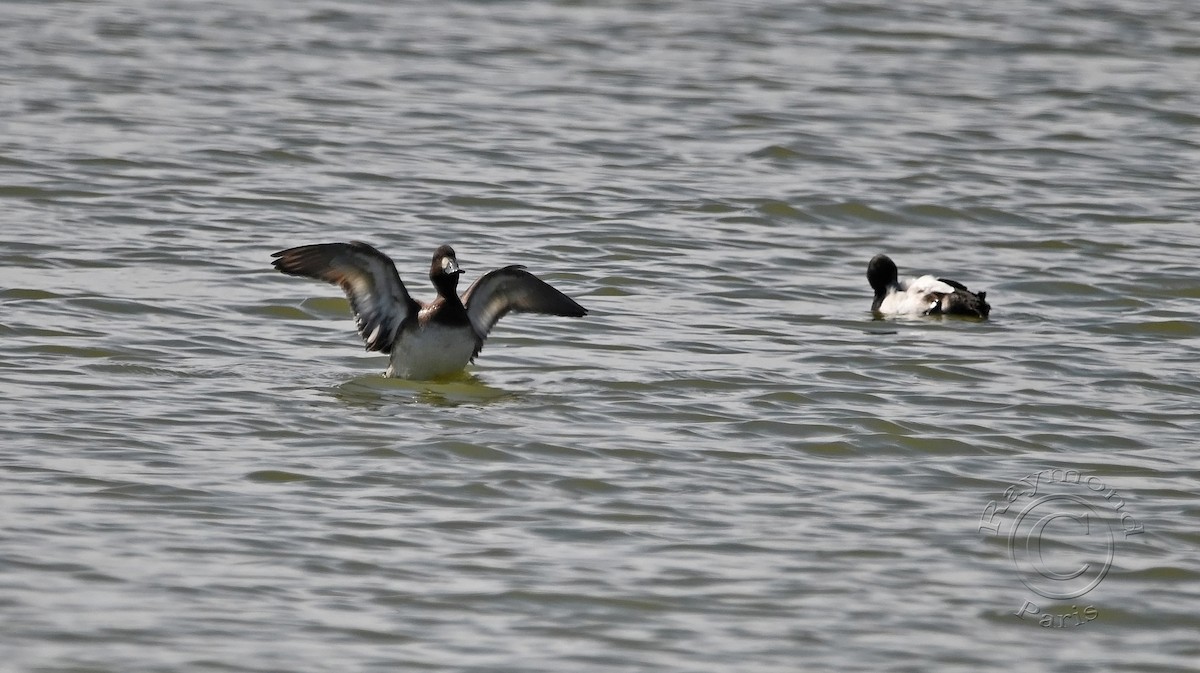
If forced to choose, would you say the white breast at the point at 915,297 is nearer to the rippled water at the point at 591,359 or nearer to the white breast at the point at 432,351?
the rippled water at the point at 591,359

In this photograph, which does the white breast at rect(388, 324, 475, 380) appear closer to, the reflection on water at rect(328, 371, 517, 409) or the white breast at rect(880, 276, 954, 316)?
the reflection on water at rect(328, 371, 517, 409)

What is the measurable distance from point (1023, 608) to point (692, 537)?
1.46 meters

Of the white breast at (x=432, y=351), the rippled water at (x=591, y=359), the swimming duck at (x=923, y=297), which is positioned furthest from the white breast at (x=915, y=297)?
the white breast at (x=432, y=351)

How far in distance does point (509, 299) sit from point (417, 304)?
571 millimetres

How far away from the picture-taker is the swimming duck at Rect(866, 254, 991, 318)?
12.6 meters

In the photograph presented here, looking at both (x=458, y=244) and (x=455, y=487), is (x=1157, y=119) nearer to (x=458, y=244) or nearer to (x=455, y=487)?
(x=458, y=244)

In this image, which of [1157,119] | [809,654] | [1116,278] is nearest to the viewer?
[809,654]

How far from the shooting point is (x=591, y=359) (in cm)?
1134

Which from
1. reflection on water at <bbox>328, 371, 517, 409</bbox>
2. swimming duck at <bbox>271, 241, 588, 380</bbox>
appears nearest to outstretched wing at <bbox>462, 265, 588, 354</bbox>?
swimming duck at <bbox>271, 241, 588, 380</bbox>

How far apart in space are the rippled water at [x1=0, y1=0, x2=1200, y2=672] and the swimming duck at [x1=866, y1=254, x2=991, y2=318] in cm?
16

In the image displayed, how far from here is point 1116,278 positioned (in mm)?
14039

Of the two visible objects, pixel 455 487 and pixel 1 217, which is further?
pixel 1 217

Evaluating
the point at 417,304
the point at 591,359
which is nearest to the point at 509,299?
the point at 417,304

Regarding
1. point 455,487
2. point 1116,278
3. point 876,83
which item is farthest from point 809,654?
point 876,83
